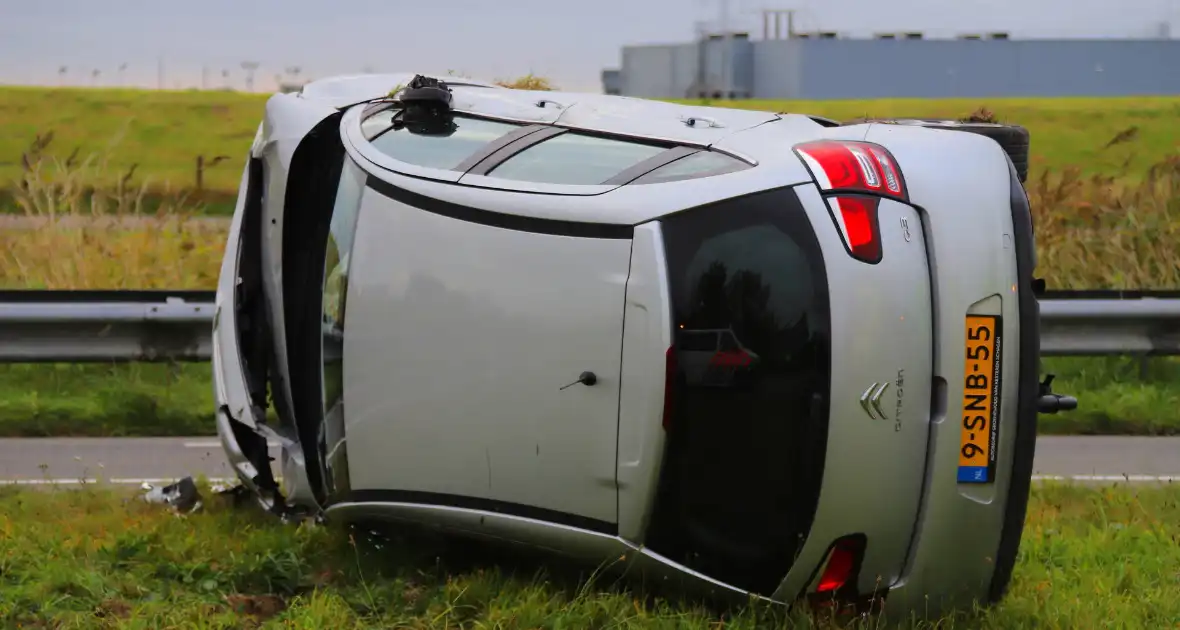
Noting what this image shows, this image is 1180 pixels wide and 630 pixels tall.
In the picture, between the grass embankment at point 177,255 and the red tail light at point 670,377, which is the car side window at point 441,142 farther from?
the grass embankment at point 177,255

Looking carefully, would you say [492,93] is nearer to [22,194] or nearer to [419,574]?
[419,574]

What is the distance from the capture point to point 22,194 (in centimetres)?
1088

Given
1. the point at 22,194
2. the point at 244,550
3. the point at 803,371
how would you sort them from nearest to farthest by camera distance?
the point at 803,371, the point at 244,550, the point at 22,194

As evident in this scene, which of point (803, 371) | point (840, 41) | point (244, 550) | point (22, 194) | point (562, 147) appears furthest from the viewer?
point (840, 41)

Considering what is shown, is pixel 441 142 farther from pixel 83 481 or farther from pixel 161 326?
pixel 161 326

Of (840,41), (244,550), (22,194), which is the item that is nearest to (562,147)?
(244,550)

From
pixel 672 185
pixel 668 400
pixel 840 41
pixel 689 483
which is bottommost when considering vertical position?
pixel 840 41

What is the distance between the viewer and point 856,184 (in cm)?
372

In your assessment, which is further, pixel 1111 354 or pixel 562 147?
pixel 1111 354

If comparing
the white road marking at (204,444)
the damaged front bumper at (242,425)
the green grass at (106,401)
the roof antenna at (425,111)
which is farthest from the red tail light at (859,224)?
the green grass at (106,401)

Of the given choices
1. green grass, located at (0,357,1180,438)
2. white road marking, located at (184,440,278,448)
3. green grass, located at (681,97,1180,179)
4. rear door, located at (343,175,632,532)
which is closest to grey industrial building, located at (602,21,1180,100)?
green grass, located at (681,97,1180,179)

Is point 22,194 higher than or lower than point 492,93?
lower

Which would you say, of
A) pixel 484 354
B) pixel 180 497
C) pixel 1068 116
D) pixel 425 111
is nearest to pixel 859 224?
pixel 484 354

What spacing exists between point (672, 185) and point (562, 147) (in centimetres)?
57
